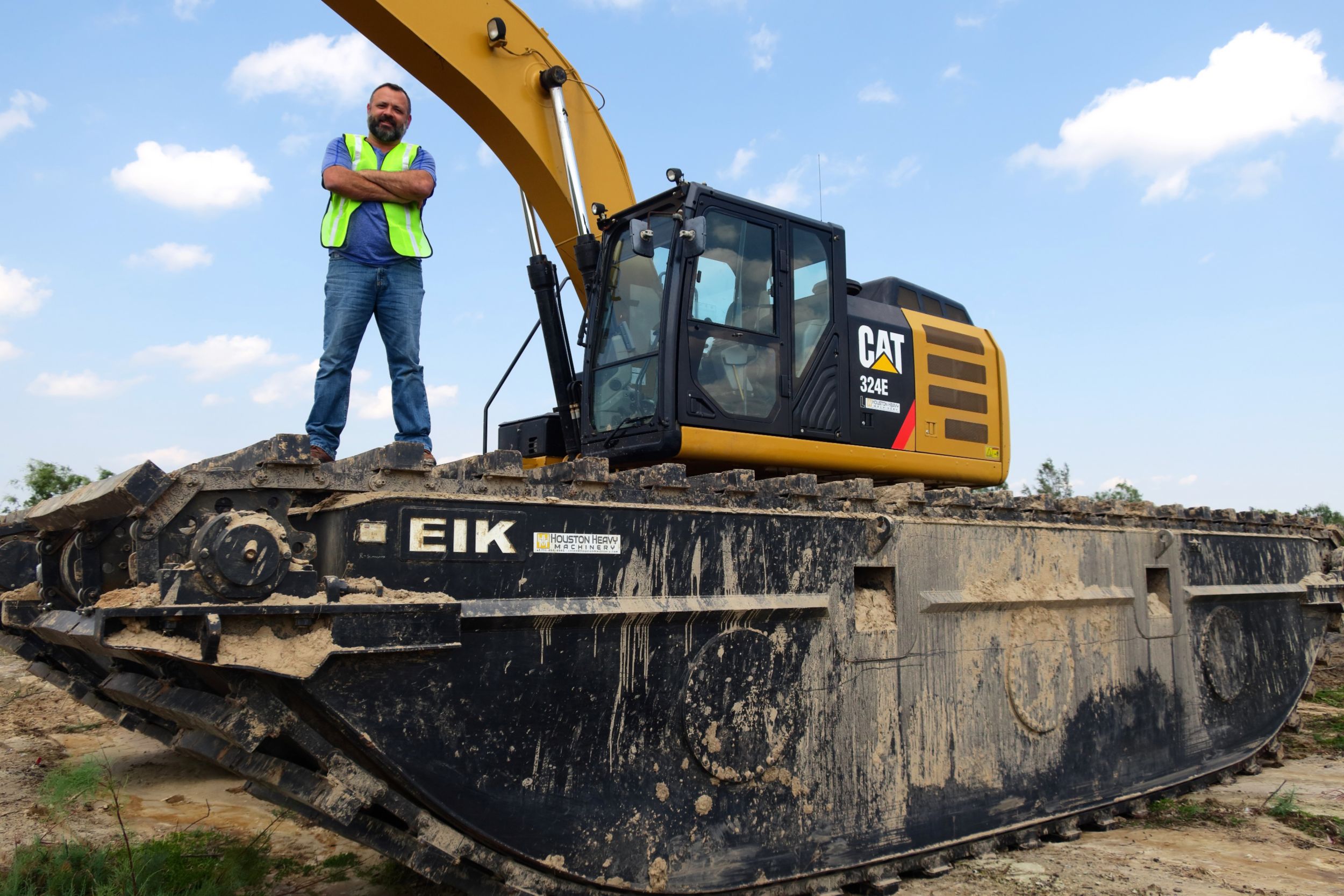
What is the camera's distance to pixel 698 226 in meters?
5.02

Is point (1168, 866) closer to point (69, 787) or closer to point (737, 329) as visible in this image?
point (737, 329)

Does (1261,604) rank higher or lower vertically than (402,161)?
lower

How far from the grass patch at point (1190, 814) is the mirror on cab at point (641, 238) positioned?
15.0ft

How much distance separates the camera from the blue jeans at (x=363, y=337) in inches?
170

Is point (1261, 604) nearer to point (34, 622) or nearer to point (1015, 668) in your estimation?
point (1015, 668)

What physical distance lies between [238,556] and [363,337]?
5.43 feet

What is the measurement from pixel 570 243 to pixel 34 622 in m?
3.94

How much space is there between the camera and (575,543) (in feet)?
12.3

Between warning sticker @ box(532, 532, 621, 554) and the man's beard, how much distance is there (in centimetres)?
210

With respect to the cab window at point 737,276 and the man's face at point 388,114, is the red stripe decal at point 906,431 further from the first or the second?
the man's face at point 388,114

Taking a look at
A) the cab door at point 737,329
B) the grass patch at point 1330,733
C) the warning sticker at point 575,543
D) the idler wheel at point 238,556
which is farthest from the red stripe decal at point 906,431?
the grass patch at point 1330,733

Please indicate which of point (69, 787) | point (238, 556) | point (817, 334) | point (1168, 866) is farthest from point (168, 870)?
point (1168, 866)

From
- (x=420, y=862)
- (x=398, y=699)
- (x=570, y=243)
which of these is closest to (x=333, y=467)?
(x=398, y=699)

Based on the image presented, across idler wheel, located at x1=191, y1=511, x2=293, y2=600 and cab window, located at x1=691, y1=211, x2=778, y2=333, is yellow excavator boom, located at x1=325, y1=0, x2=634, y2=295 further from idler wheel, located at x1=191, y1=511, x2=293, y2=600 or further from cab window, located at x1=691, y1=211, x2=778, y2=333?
idler wheel, located at x1=191, y1=511, x2=293, y2=600
